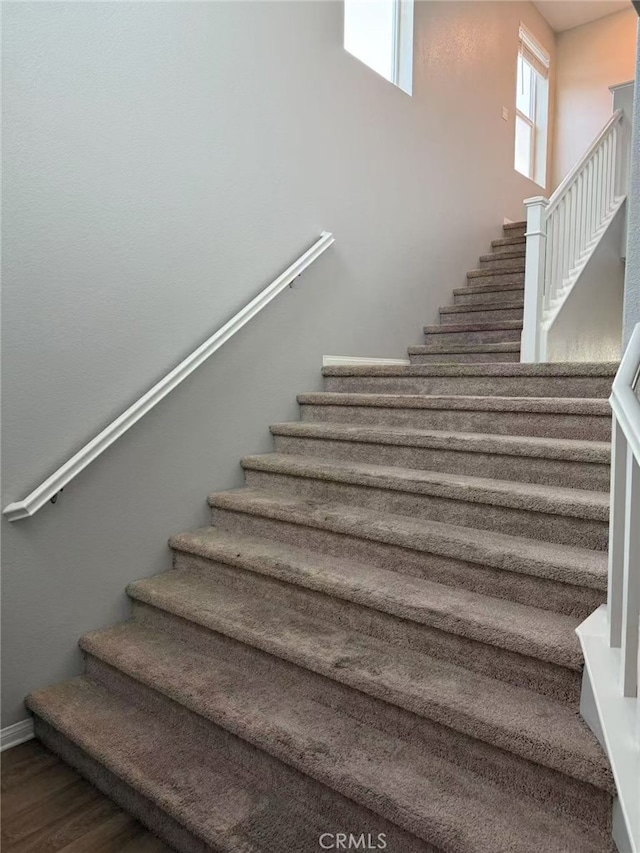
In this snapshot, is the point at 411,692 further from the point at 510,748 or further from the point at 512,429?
the point at 512,429

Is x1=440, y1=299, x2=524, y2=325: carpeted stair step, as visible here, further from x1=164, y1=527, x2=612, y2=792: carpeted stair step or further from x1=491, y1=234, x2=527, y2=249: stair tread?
x1=164, y1=527, x2=612, y2=792: carpeted stair step

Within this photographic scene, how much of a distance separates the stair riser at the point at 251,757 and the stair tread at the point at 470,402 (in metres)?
1.30

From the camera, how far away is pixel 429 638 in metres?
1.66

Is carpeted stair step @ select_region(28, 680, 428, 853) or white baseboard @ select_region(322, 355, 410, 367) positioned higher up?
white baseboard @ select_region(322, 355, 410, 367)

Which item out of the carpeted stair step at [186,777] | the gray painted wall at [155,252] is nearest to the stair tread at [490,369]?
the gray painted wall at [155,252]

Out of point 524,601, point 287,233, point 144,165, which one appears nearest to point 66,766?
point 524,601

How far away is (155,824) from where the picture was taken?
1556 mm

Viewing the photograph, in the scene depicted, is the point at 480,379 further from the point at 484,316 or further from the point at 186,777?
the point at 186,777

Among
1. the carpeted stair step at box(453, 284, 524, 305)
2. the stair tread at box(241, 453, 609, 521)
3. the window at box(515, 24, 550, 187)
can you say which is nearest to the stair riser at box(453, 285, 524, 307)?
the carpeted stair step at box(453, 284, 524, 305)

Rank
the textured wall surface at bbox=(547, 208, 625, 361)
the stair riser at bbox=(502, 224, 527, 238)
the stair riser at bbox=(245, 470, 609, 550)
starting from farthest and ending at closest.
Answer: the stair riser at bbox=(502, 224, 527, 238) < the textured wall surface at bbox=(547, 208, 625, 361) < the stair riser at bbox=(245, 470, 609, 550)

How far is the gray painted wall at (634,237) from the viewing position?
1.40 meters

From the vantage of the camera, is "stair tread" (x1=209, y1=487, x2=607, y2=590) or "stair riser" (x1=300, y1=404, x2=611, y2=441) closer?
"stair tread" (x1=209, y1=487, x2=607, y2=590)

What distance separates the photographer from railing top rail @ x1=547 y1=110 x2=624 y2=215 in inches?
132

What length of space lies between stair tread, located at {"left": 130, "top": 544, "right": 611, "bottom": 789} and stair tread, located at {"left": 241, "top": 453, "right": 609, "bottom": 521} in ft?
1.12
